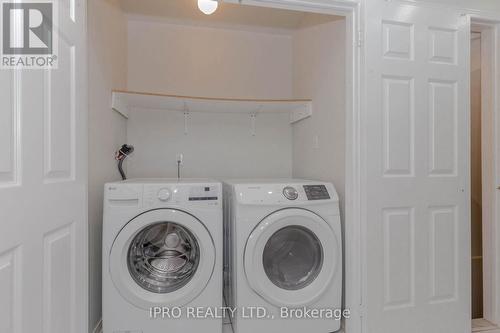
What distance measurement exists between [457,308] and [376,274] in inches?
23.6

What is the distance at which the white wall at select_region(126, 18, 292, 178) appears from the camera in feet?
7.94

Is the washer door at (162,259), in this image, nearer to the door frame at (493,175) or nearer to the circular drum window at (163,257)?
the circular drum window at (163,257)

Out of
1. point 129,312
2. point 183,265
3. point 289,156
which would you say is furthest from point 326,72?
point 129,312

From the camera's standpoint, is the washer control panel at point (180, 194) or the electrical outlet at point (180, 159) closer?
the washer control panel at point (180, 194)

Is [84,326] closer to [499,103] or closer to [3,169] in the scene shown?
[3,169]

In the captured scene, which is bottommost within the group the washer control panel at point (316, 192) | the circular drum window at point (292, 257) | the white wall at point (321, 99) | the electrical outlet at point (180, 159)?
the circular drum window at point (292, 257)

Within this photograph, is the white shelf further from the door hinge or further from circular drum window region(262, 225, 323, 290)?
circular drum window region(262, 225, 323, 290)

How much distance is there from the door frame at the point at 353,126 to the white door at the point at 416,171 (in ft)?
0.15

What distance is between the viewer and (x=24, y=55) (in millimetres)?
912

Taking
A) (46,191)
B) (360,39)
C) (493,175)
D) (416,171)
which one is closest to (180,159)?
(46,191)

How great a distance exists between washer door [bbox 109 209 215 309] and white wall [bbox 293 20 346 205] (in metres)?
0.95

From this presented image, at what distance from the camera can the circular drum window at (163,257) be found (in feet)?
5.23

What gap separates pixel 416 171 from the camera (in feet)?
5.31

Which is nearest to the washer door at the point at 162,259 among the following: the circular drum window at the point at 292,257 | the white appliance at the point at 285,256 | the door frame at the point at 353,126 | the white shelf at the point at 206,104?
the white appliance at the point at 285,256
